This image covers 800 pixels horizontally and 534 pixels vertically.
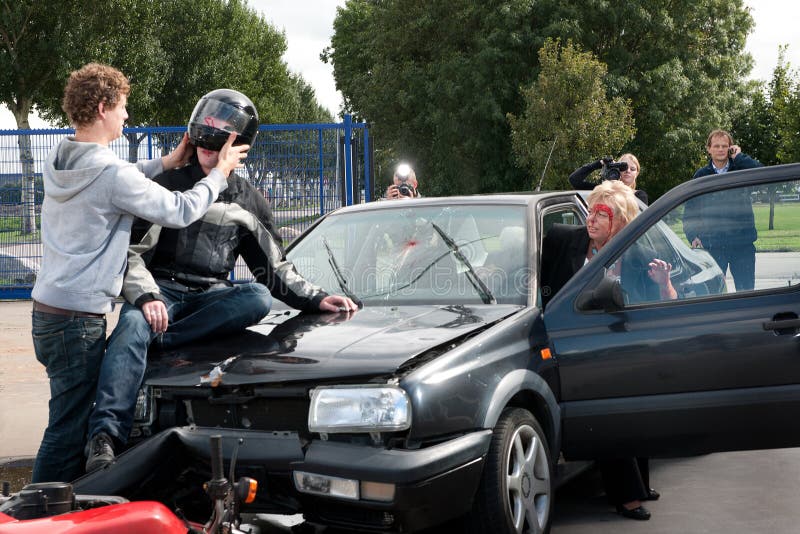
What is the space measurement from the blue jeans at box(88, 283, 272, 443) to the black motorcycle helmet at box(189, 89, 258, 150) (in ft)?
2.25

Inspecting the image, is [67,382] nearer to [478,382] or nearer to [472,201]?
[478,382]

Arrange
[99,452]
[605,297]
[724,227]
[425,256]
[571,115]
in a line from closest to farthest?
[99,452]
[605,297]
[724,227]
[425,256]
[571,115]

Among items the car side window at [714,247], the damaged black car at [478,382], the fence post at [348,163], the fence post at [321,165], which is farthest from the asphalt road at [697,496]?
the fence post at [348,163]

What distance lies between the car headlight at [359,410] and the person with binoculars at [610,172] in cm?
478

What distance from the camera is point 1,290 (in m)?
15.3

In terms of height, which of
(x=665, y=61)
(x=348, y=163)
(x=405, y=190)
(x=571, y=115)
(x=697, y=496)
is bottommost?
(x=697, y=496)

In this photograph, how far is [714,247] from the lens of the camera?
4414mm

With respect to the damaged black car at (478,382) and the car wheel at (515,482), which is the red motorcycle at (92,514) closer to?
the damaged black car at (478,382)

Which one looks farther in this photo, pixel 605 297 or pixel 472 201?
pixel 472 201

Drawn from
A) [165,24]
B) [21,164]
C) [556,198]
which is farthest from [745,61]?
[556,198]

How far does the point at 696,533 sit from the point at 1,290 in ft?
43.4

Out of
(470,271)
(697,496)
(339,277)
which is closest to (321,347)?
(470,271)

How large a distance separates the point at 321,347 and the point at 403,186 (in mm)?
5550

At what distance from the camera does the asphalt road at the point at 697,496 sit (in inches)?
181
